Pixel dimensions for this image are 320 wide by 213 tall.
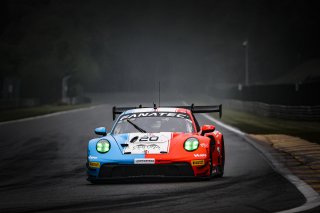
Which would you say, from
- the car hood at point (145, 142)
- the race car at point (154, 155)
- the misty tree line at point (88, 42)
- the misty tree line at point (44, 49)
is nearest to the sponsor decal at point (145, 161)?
the race car at point (154, 155)

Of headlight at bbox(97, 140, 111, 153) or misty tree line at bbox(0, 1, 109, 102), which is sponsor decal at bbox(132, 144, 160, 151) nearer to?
headlight at bbox(97, 140, 111, 153)

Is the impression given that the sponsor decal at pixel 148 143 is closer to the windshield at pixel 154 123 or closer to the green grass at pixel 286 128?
the windshield at pixel 154 123

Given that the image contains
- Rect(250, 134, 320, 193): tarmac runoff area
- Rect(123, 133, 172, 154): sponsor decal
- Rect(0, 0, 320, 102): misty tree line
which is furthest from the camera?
Rect(0, 0, 320, 102): misty tree line

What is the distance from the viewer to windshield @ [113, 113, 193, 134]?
38.7ft

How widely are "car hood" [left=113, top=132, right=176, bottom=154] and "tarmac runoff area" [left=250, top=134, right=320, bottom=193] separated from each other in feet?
7.37

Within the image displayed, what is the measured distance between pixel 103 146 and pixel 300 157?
18.3ft

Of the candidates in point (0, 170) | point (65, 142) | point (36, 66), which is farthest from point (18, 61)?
point (0, 170)

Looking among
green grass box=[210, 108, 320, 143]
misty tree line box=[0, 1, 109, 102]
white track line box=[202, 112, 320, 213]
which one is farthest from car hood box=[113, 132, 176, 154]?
misty tree line box=[0, 1, 109, 102]

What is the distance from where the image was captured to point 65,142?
70.8ft

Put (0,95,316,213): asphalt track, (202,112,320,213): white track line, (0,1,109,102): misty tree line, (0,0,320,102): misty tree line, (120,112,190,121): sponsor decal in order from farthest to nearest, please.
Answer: (0,0,320,102): misty tree line, (0,1,109,102): misty tree line, (120,112,190,121): sponsor decal, (0,95,316,213): asphalt track, (202,112,320,213): white track line

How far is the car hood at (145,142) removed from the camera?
10562 mm

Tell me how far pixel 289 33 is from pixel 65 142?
328 feet

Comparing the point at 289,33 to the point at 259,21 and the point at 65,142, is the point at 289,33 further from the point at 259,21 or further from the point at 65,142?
the point at 65,142

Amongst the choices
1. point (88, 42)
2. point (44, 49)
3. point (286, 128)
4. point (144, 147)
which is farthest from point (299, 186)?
point (88, 42)
